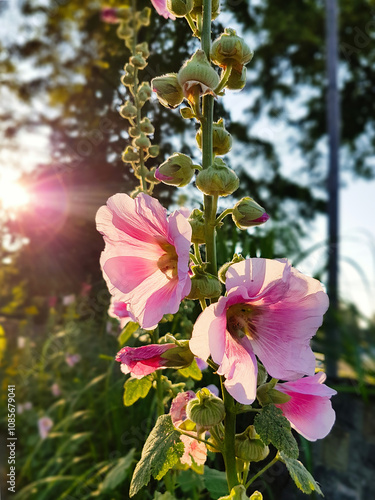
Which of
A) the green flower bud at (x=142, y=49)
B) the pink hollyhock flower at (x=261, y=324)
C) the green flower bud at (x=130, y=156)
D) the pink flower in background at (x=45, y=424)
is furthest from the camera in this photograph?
the pink flower in background at (x=45, y=424)

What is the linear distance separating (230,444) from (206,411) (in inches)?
2.0

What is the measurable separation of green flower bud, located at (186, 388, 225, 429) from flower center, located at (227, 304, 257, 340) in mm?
69

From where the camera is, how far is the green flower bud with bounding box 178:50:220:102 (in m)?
0.45

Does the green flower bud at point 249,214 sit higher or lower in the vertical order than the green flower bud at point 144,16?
lower

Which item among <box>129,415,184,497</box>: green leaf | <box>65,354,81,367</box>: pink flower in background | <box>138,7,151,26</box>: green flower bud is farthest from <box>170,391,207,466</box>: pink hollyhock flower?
<box>65,354,81,367</box>: pink flower in background

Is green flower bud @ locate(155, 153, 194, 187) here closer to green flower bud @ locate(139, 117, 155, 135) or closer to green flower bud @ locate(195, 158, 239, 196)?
green flower bud @ locate(195, 158, 239, 196)

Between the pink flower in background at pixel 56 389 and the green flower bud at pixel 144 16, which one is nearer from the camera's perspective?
the green flower bud at pixel 144 16

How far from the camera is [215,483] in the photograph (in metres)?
0.64

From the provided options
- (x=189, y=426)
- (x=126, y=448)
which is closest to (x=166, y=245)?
(x=189, y=426)

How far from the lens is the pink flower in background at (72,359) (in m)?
1.88

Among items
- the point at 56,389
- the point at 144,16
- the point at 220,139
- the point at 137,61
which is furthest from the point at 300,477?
the point at 56,389

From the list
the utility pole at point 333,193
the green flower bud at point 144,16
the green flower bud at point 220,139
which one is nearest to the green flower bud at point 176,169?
the green flower bud at point 220,139

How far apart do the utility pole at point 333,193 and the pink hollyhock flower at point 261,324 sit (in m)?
2.10

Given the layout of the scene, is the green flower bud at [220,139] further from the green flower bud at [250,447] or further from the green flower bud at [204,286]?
the green flower bud at [250,447]
